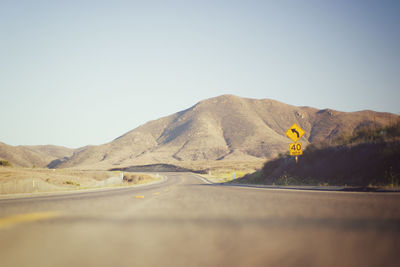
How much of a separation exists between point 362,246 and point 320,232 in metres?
0.90

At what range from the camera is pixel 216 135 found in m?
153

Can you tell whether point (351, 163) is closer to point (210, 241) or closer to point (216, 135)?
point (210, 241)

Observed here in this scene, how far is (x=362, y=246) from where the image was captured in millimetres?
4242

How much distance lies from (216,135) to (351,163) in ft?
436

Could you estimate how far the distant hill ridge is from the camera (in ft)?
447

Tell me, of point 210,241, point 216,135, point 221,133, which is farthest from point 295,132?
point 221,133

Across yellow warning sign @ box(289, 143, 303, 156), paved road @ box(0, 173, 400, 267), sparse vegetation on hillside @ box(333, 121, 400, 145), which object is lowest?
paved road @ box(0, 173, 400, 267)

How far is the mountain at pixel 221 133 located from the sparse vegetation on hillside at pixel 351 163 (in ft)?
329

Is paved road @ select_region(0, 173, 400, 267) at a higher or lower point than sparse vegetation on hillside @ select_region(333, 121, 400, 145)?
lower

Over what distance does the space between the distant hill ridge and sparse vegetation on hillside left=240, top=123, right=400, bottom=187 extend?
327 feet

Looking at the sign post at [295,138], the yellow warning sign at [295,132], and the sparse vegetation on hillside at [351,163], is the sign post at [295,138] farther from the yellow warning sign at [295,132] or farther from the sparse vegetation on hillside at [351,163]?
the sparse vegetation on hillside at [351,163]

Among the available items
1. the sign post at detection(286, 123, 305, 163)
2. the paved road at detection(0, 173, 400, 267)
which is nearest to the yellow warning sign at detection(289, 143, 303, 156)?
the sign post at detection(286, 123, 305, 163)

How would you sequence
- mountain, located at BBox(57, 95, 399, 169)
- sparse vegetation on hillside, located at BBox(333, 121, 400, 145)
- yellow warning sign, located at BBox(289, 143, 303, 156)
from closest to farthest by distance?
sparse vegetation on hillside, located at BBox(333, 121, 400, 145), yellow warning sign, located at BBox(289, 143, 303, 156), mountain, located at BBox(57, 95, 399, 169)

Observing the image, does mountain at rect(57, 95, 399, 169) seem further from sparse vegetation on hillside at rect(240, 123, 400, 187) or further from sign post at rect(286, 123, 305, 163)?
sign post at rect(286, 123, 305, 163)
